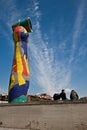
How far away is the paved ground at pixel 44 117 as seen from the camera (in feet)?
44.3

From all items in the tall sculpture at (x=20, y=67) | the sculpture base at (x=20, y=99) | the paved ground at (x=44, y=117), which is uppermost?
the tall sculpture at (x=20, y=67)

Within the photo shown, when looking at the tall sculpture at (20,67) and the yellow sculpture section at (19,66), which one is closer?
the tall sculpture at (20,67)

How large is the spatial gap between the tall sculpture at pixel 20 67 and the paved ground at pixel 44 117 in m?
2.02

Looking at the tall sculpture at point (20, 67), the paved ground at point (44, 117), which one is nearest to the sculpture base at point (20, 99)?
the tall sculpture at point (20, 67)

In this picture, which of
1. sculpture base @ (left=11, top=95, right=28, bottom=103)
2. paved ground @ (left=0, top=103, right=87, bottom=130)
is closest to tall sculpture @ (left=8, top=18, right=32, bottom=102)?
sculpture base @ (left=11, top=95, right=28, bottom=103)

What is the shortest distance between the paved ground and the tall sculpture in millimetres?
2021

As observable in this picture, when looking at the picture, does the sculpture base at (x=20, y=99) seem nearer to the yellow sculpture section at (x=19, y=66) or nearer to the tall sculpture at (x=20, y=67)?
the tall sculpture at (x=20, y=67)

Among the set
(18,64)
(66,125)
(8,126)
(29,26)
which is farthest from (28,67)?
(66,125)

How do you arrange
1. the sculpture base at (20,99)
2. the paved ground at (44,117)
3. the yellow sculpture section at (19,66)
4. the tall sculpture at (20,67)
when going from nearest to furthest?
the paved ground at (44,117)
the sculpture base at (20,99)
the tall sculpture at (20,67)
the yellow sculpture section at (19,66)

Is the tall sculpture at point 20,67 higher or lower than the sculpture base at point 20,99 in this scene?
higher

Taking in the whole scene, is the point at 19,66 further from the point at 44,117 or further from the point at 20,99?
the point at 44,117

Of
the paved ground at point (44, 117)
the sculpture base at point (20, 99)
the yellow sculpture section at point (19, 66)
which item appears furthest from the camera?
the yellow sculpture section at point (19, 66)

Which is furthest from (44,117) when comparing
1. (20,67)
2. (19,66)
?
(19,66)

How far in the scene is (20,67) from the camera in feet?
61.7
